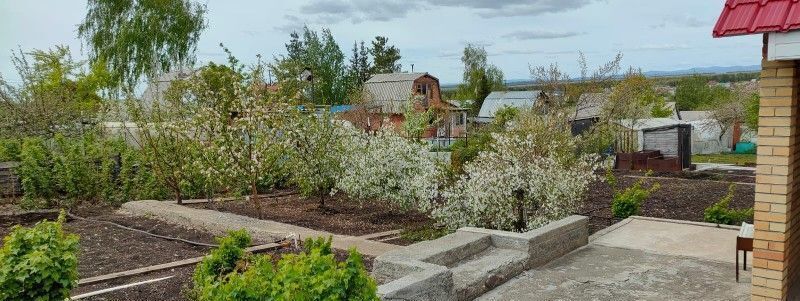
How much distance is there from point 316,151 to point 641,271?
591 centimetres

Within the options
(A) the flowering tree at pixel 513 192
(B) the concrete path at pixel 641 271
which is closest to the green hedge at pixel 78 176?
(A) the flowering tree at pixel 513 192

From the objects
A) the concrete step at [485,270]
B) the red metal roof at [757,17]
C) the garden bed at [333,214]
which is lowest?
the garden bed at [333,214]

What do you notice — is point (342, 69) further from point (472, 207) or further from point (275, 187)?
point (472, 207)

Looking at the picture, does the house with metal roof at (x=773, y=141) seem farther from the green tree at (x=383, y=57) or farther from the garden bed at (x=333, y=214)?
the green tree at (x=383, y=57)

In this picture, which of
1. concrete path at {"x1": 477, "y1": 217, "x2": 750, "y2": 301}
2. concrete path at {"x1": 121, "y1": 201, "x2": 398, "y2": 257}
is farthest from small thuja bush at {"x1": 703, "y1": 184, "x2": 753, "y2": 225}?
concrete path at {"x1": 121, "y1": 201, "x2": 398, "y2": 257}

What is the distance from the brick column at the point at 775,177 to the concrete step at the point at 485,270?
86.4 inches

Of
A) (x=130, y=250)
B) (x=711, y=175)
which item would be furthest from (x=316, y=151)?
(x=711, y=175)

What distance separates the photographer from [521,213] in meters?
8.05

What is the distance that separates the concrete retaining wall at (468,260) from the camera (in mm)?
4891

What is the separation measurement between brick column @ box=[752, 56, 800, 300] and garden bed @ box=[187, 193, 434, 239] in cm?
563

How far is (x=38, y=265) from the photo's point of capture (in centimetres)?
410

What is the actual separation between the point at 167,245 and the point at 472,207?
4013mm

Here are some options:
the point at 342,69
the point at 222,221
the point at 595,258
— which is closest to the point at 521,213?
the point at 595,258

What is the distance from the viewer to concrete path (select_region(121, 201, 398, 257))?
7.90 meters
